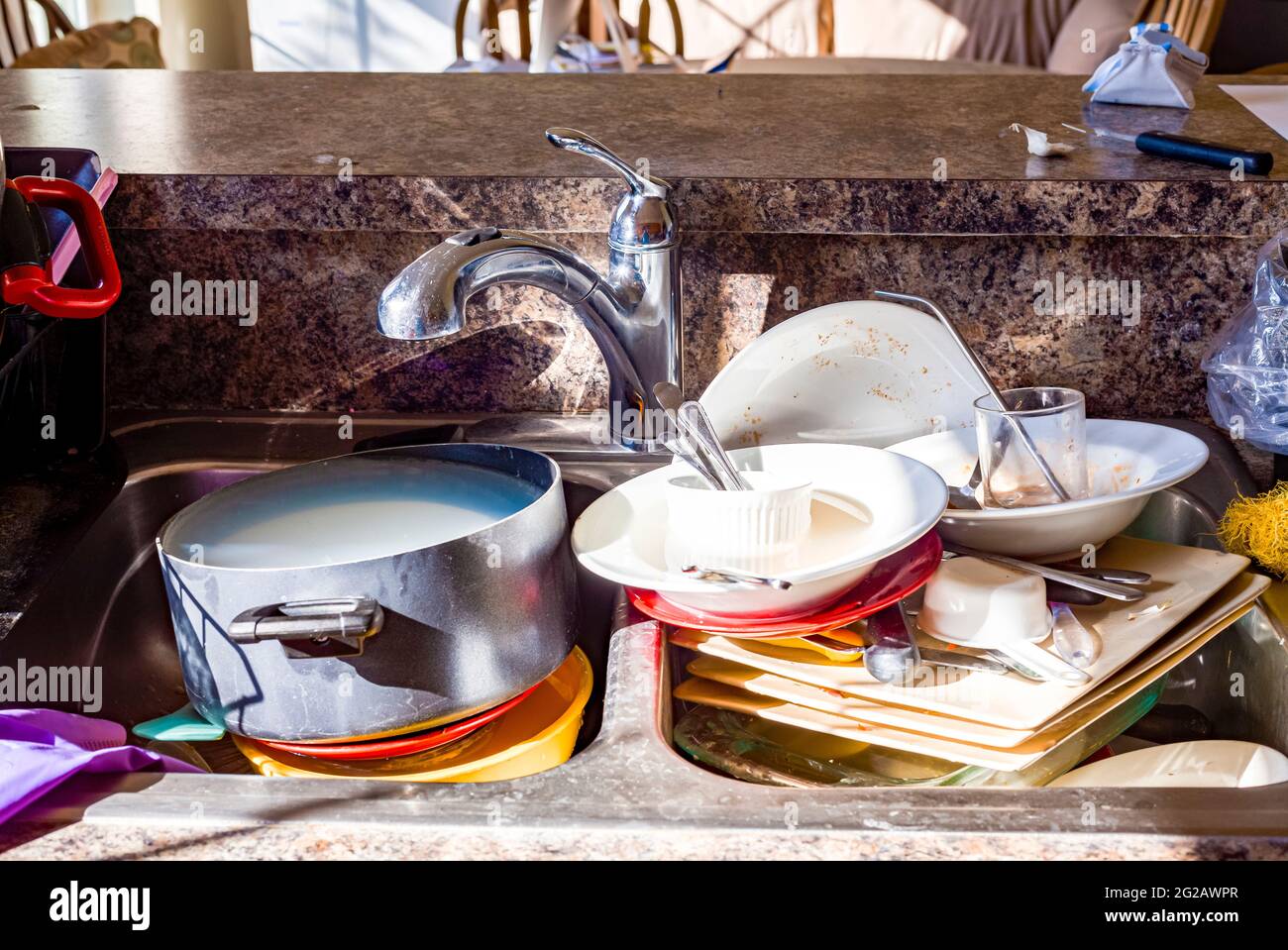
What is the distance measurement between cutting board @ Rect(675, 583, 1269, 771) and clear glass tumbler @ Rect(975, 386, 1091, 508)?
0.13 m

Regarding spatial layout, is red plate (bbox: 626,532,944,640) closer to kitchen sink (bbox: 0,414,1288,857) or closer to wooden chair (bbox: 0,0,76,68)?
kitchen sink (bbox: 0,414,1288,857)

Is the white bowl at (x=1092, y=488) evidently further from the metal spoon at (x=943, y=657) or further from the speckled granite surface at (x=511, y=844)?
the speckled granite surface at (x=511, y=844)

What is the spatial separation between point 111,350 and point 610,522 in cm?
52

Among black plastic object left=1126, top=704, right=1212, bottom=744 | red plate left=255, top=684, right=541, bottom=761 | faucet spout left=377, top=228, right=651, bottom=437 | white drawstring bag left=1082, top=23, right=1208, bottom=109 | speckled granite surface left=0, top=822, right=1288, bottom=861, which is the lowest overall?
black plastic object left=1126, top=704, right=1212, bottom=744

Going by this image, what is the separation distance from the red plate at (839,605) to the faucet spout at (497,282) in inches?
8.4

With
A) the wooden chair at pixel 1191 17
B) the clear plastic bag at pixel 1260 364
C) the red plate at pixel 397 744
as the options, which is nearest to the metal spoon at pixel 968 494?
the clear plastic bag at pixel 1260 364

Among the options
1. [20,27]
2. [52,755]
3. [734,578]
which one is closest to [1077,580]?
[734,578]

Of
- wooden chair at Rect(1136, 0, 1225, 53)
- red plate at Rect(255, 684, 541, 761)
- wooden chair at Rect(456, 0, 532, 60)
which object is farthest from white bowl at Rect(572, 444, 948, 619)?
wooden chair at Rect(456, 0, 532, 60)

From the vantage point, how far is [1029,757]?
2.04 feet

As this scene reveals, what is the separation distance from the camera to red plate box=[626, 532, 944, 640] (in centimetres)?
68

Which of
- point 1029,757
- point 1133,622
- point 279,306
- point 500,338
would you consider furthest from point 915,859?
point 279,306

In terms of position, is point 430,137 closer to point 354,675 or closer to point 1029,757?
point 354,675
